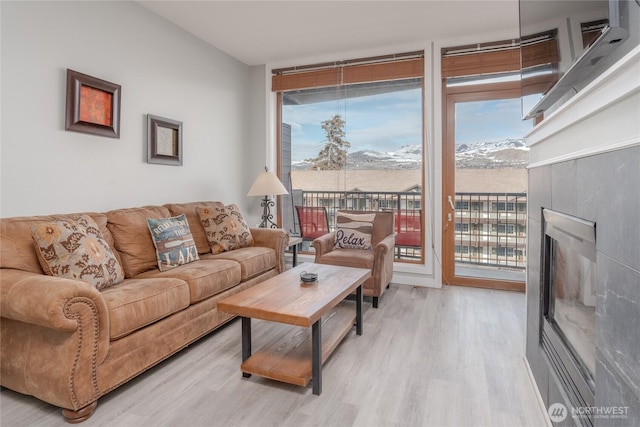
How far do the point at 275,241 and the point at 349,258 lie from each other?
80 centimetres

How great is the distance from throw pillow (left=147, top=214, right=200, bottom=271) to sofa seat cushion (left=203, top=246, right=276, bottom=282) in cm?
29

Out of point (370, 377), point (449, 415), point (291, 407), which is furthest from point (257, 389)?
point (449, 415)

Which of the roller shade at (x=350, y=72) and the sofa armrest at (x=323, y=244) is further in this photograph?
the roller shade at (x=350, y=72)

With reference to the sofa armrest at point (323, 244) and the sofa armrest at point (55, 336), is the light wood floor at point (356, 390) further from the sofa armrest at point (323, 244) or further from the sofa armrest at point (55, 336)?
the sofa armrest at point (323, 244)

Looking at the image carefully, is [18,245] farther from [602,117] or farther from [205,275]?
[602,117]

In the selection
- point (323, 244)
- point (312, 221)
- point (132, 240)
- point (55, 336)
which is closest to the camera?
point (55, 336)

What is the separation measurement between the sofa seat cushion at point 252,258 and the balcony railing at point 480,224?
4.92 ft

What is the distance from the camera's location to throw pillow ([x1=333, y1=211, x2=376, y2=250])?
3.62m

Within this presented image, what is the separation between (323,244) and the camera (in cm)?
351

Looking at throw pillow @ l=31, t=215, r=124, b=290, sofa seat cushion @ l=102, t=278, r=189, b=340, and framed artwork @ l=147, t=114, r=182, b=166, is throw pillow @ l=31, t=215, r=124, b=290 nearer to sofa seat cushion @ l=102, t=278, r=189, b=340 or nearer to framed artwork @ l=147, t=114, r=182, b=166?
sofa seat cushion @ l=102, t=278, r=189, b=340

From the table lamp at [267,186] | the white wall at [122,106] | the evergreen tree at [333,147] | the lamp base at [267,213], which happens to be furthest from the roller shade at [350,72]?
the lamp base at [267,213]

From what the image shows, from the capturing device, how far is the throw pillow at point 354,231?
3621 mm

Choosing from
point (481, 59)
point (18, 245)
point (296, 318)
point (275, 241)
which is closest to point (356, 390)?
point (296, 318)

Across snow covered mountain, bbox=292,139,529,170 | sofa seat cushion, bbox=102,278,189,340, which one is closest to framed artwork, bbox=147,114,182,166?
sofa seat cushion, bbox=102,278,189,340
